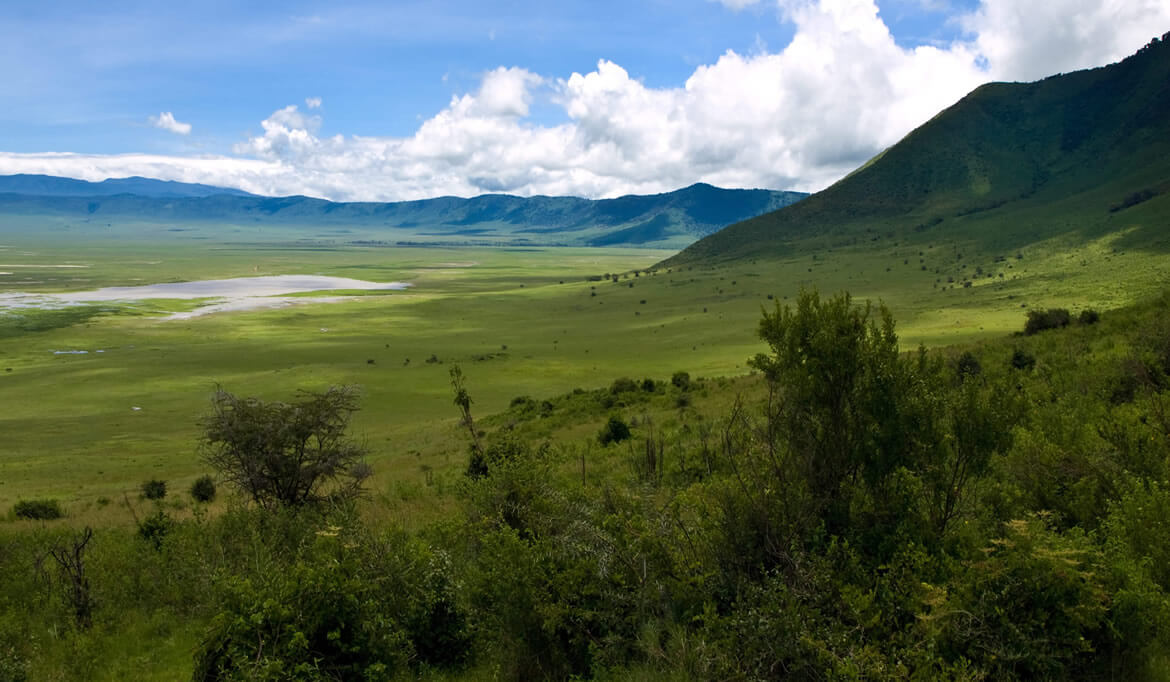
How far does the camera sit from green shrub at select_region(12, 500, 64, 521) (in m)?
19.3

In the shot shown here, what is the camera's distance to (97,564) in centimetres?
1090

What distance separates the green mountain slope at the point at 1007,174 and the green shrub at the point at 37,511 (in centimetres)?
11387

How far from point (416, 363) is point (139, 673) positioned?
2135 inches

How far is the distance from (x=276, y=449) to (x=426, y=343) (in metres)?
60.3

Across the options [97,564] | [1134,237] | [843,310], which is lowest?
[97,564]

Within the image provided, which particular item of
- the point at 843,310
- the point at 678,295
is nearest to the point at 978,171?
the point at 678,295

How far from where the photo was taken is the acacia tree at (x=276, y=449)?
1408cm

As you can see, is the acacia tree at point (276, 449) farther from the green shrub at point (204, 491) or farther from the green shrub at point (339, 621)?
the green shrub at point (204, 491)

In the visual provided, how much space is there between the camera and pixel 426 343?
2899 inches

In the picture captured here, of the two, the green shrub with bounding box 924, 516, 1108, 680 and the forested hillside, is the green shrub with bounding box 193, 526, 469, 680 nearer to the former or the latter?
the forested hillside

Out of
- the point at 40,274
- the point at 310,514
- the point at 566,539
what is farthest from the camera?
the point at 40,274

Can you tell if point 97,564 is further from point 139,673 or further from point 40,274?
point 40,274

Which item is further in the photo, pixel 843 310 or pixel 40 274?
pixel 40 274

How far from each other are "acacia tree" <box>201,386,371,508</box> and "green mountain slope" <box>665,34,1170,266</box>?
10947 cm
